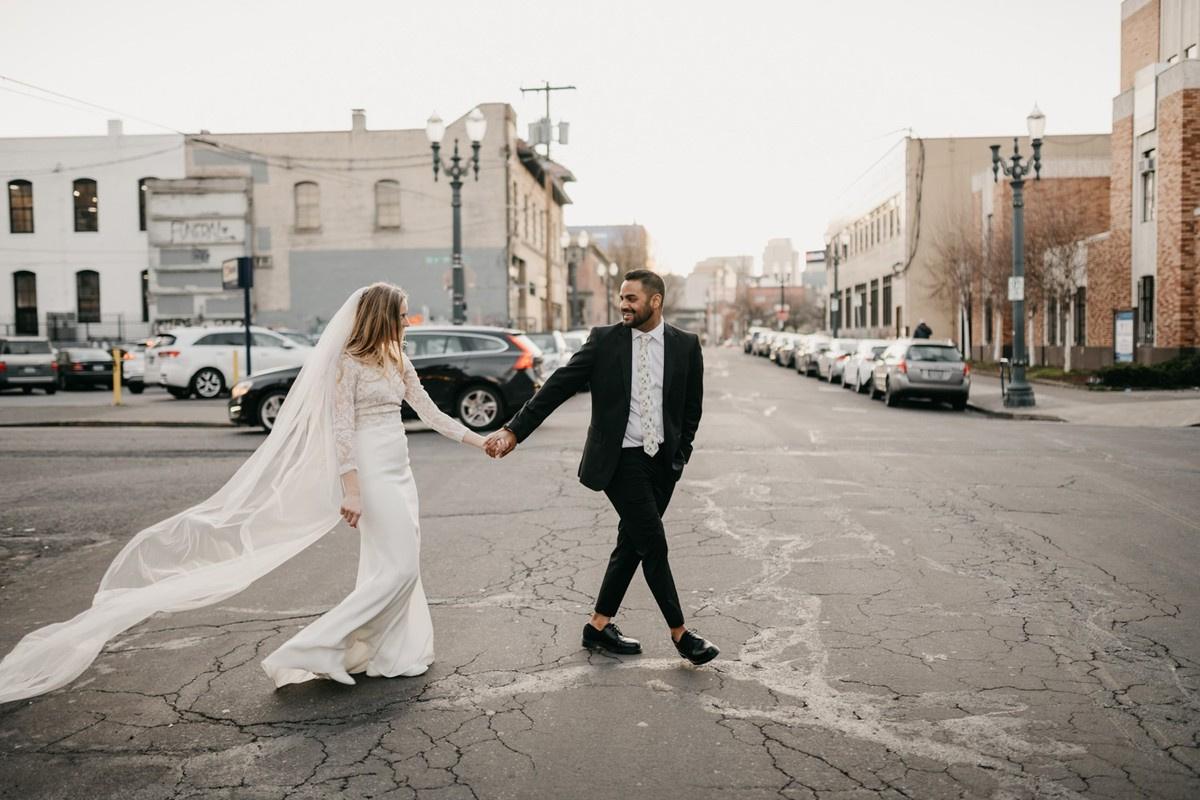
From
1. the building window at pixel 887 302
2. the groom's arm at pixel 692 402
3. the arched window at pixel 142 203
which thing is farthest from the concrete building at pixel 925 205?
the groom's arm at pixel 692 402

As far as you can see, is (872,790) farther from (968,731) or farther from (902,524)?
(902,524)

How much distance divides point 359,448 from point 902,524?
5.40 m

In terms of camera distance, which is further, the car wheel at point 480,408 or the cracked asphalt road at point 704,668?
the car wheel at point 480,408

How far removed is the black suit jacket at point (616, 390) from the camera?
5.33m

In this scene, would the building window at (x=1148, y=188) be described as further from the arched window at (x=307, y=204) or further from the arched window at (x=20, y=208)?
the arched window at (x=20, y=208)

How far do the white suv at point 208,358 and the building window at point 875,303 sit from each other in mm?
44439

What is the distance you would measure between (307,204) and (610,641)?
41.7 m

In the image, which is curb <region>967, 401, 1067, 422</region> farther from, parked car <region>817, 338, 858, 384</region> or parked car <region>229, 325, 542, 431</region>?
parked car <region>817, 338, 858, 384</region>

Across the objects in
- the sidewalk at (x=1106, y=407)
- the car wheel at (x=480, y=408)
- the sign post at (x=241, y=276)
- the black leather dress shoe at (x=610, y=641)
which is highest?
the sign post at (x=241, y=276)

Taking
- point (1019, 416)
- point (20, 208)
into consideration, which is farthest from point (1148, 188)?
point (20, 208)

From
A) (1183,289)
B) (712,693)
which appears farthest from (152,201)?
(712,693)

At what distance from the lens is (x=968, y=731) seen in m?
4.46

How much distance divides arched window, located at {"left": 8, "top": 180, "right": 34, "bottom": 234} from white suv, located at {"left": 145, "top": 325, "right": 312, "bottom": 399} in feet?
73.9

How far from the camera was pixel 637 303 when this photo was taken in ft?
17.3
